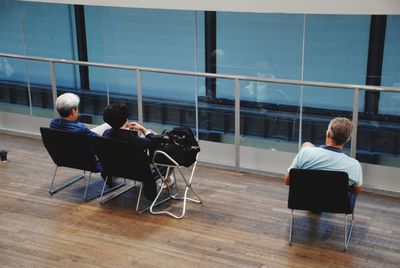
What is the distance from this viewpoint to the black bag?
5.23 m

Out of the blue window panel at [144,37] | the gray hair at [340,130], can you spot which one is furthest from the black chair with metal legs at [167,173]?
the blue window panel at [144,37]

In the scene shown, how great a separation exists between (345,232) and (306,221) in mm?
534

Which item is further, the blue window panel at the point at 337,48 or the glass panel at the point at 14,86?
the blue window panel at the point at 337,48

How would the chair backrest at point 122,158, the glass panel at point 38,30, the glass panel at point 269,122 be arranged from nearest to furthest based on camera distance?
the chair backrest at point 122,158
the glass panel at point 269,122
the glass panel at point 38,30

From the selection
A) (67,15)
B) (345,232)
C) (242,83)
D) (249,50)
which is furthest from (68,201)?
(67,15)

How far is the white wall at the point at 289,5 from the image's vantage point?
19.6 feet

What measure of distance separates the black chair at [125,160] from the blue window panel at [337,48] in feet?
16.3

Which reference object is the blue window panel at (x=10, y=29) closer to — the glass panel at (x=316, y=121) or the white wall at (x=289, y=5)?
the white wall at (x=289, y=5)

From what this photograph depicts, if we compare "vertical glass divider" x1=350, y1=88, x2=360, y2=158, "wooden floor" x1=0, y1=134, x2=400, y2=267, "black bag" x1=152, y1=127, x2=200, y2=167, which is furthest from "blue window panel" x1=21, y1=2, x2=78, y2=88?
"vertical glass divider" x1=350, y1=88, x2=360, y2=158

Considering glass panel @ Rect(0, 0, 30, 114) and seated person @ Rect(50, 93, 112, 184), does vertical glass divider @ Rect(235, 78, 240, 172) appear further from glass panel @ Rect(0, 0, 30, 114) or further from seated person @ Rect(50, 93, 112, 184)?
glass panel @ Rect(0, 0, 30, 114)

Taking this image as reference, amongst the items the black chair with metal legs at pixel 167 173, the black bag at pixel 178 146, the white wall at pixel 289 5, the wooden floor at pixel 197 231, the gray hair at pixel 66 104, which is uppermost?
the white wall at pixel 289 5

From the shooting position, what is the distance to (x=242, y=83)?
627 cm

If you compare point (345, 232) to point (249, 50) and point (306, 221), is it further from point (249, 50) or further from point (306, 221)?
point (249, 50)

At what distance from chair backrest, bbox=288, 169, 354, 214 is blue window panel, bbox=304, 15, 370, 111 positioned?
4895 millimetres
